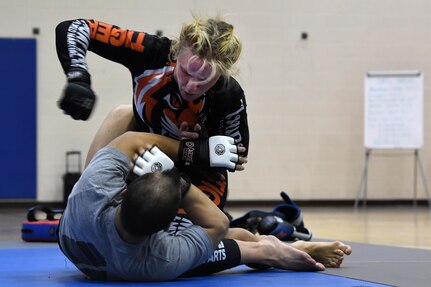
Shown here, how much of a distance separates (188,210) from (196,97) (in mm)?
532

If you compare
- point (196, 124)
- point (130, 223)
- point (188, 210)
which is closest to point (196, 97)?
point (196, 124)

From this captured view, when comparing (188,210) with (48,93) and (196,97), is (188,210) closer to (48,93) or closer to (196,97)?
(196,97)

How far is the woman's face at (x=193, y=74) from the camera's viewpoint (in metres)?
3.09

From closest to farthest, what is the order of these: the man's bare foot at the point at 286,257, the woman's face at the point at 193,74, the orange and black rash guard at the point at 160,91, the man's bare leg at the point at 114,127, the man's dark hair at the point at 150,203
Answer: the man's dark hair at the point at 150,203 < the woman's face at the point at 193,74 < the orange and black rash guard at the point at 160,91 < the man's bare foot at the point at 286,257 < the man's bare leg at the point at 114,127

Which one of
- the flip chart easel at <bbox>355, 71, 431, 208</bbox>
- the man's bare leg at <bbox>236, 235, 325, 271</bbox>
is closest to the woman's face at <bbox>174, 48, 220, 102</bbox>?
the man's bare leg at <bbox>236, 235, 325, 271</bbox>

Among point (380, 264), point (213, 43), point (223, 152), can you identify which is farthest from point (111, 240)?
point (380, 264)

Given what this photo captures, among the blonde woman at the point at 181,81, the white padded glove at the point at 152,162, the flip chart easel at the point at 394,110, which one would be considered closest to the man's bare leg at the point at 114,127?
the blonde woman at the point at 181,81

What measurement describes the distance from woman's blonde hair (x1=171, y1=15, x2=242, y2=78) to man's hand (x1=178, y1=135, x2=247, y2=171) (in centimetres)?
28

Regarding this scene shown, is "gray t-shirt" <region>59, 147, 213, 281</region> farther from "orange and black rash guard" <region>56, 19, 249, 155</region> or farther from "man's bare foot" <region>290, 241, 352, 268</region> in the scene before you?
"man's bare foot" <region>290, 241, 352, 268</region>

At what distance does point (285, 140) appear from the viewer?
32.4 ft

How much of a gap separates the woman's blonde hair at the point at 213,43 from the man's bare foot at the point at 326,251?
3.03 ft

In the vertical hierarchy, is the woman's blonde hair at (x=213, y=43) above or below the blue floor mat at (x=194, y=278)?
above

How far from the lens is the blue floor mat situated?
3092 mm

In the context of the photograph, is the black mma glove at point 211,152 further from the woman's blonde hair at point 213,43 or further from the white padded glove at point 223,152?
the woman's blonde hair at point 213,43
